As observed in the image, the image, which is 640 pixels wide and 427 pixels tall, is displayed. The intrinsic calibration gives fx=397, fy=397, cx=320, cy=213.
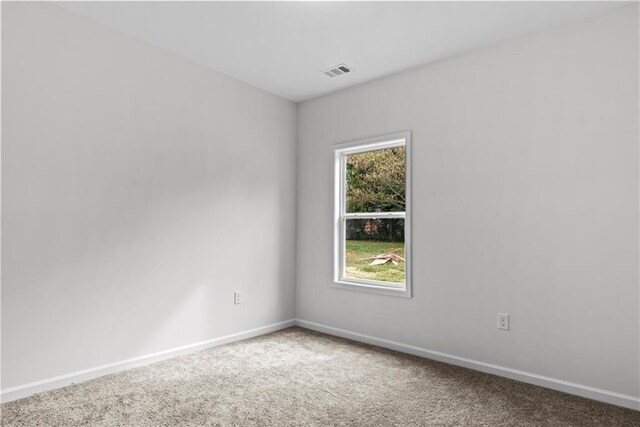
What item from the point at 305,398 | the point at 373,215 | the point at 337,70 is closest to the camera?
the point at 305,398

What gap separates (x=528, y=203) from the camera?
9.30 ft

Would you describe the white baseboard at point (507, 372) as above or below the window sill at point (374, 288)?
below

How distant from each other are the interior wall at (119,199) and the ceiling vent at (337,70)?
793 mm

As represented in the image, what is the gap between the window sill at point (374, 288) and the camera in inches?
137

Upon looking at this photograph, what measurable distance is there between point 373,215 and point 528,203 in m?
1.40

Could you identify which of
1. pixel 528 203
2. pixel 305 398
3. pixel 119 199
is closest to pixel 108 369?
pixel 119 199

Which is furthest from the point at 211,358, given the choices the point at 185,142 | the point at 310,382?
the point at 185,142

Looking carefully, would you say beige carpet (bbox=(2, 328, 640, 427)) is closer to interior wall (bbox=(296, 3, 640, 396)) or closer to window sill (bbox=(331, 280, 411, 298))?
interior wall (bbox=(296, 3, 640, 396))

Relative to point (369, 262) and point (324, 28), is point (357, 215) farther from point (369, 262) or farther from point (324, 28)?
point (324, 28)

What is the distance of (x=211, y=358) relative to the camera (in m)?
3.21

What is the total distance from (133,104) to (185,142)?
19.5 inches

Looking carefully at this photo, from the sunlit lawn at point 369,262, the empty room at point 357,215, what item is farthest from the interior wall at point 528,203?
the sunlit lawn at point 369,262

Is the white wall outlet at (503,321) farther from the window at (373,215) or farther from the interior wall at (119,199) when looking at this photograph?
the interior wall at (119,199)

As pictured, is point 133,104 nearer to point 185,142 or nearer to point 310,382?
point 185,142
